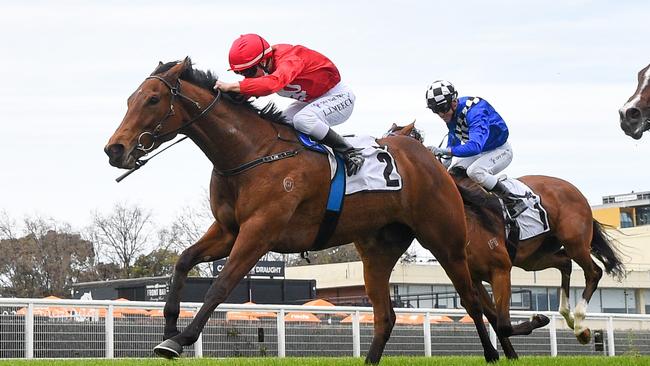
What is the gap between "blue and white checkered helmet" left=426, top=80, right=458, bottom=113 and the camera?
1243 cm

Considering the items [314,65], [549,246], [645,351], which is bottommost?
[645,351]

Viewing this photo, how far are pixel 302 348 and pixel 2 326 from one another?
4.52 m

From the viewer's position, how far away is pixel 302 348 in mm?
17172

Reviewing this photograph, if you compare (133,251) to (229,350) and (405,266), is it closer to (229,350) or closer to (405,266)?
(405,266)

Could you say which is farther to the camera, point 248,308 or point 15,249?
point 15,249

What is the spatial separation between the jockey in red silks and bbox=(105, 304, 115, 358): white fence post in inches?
237

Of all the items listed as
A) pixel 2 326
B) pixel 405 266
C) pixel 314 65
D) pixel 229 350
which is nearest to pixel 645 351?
pixel 229 350

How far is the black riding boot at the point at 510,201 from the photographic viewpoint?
13141 millimetres

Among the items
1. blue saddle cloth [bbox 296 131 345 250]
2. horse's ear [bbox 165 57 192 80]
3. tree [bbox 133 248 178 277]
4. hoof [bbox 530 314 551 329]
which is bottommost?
hoof [bbox 530 314 551 329]

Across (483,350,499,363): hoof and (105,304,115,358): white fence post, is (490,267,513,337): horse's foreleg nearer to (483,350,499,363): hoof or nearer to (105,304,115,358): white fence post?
(483,350,499,363): hoof

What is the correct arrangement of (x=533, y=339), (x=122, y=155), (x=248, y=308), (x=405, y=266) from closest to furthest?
1. (x=122, y=155)
2. (x=248, y=308)
3. (x=533, y=339)
4. (x=405, y=266)

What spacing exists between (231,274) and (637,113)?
3.34m

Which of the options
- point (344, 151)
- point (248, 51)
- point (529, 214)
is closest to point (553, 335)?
point (529, 214)

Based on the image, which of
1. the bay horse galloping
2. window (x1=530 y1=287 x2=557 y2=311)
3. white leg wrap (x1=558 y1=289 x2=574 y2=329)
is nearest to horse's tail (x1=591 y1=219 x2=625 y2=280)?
white leg wrap (x1=558 y1=289 x2=574 y2=329)
